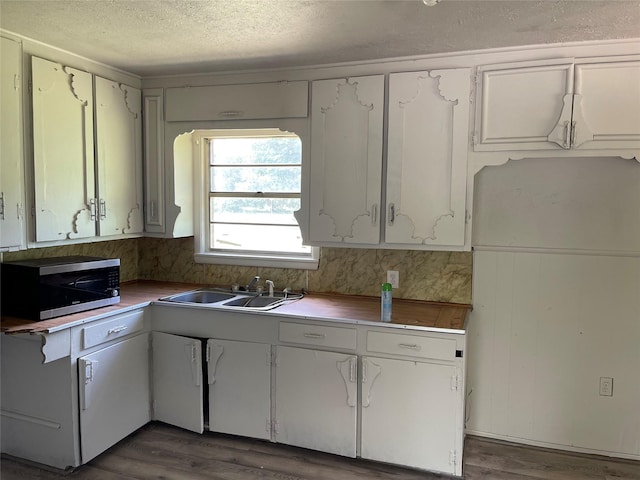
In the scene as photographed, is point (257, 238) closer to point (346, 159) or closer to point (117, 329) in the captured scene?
point (346, 159)

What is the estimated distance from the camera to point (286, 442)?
2846 mm

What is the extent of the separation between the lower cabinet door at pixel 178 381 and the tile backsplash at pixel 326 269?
0.71 meters

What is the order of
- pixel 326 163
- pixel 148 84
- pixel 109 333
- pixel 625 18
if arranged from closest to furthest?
pixel 625 18 < pixel 109 333 < pixel 326 163 < pixel 148 84

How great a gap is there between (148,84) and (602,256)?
3105 mm

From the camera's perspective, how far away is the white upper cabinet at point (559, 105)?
2.46 m

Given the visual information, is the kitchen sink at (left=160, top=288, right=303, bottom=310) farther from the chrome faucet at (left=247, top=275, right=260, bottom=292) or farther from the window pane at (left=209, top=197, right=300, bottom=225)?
the window pane at (left=209, top=197, right=300, bottom=225)

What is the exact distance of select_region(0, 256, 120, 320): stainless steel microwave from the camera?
8.16ft

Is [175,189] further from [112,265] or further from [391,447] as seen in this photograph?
[391,447]

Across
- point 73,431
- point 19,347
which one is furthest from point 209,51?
point 73,431

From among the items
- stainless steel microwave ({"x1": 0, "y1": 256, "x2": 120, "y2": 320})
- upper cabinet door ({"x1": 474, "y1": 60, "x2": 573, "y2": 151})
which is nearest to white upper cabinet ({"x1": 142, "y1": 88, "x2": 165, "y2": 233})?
stainless steel microwave ({"x1": 0, "y1": 256, "x2": 120, "y2": 320})

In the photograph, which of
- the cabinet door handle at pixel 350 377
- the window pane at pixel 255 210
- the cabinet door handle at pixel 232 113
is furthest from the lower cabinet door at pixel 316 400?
the cabinet door handle at pixel 232 113

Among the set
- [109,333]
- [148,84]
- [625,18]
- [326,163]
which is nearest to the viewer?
[625,18]

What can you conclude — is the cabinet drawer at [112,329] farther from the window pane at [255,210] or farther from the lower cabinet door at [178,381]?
the window pane at [255,210]

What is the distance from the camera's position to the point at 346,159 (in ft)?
9.65
